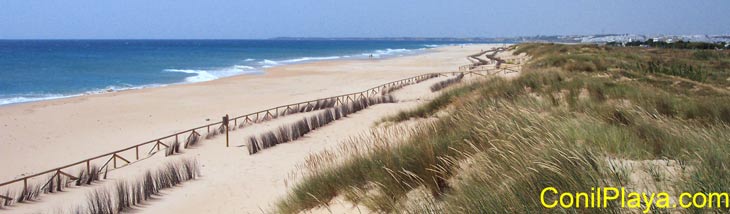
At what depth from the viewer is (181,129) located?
17.2 meters

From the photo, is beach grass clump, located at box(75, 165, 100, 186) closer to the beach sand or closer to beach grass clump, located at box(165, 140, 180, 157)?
the beach sand

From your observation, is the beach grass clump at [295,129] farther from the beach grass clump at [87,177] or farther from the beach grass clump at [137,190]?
the beach grass clump at [87,177]

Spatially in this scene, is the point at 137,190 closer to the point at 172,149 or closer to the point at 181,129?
the point at 172,149

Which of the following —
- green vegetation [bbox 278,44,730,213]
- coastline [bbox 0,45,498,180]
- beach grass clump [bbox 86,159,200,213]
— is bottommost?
coastline [bbox 0,45,498,180]

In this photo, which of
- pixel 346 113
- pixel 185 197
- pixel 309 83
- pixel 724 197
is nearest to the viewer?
pixel 724 197

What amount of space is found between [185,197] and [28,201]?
2.73 m

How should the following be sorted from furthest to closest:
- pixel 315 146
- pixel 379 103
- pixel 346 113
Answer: pixel 379 103 → pixel 346 113 → pixel 315 146

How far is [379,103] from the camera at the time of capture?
68.4 feet

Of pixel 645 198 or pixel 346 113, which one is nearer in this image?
pixel 645 198

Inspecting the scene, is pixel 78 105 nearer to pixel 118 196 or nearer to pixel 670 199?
pixel 118 196

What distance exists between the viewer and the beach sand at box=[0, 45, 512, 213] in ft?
26.8

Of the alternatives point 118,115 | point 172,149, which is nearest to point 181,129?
point 172,149

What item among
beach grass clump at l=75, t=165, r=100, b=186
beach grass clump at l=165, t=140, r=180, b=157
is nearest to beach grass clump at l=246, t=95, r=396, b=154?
beach grass clump at l=165, t=140, r=180, b=157

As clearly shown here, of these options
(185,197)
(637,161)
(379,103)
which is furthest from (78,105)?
(637,161)
